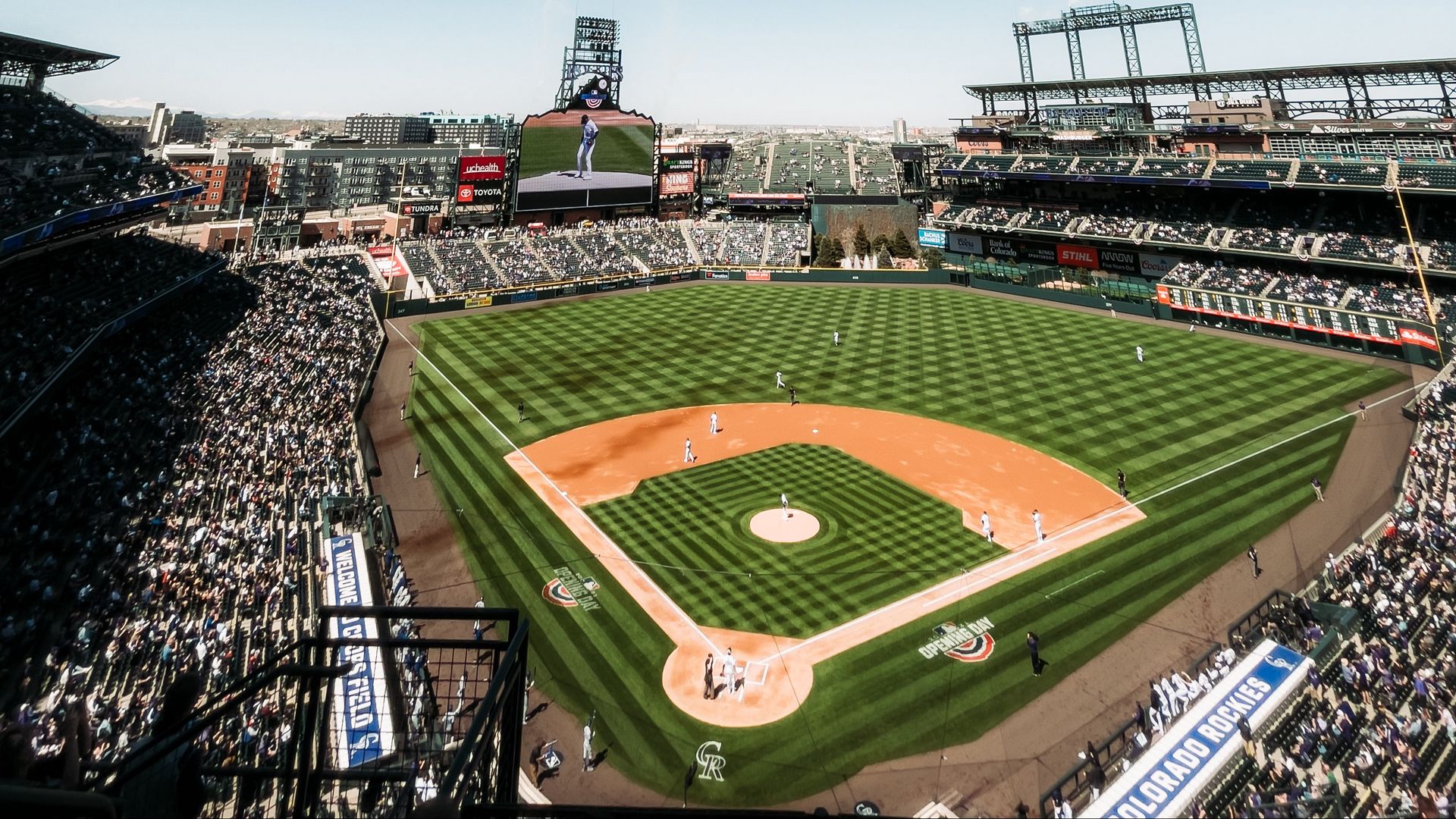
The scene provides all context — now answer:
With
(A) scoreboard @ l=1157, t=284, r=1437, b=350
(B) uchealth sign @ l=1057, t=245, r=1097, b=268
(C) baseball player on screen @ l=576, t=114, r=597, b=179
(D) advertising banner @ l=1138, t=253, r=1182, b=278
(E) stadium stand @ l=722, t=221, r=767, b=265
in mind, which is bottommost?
(A) scoreboard @ l=1157, t=284, r=1437, b=350

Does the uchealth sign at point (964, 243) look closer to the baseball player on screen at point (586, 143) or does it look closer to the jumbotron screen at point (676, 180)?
the jumbotron screen at point (676, 180)

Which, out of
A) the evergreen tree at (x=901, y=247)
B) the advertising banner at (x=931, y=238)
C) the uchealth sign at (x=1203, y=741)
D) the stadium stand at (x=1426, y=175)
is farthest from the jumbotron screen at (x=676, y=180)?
the uchealth sign at (x=1203, y=741)

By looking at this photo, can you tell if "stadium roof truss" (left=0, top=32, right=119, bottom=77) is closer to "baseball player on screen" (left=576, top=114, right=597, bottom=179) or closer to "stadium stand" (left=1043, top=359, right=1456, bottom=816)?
"baseball player on screen" (left=576, top=114, right=597, bottom=179)

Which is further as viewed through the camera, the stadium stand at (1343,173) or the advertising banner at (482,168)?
the advertising banner at (482,168)

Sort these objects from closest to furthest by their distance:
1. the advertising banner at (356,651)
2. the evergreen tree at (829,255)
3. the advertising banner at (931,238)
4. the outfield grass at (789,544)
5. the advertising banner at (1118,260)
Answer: the advertising banner at (356,651) < the outfield grass at (789,544) < the advertising banner at (1118,260) < the advertising banner at (931,238) < the evergreen tree at (829,255)

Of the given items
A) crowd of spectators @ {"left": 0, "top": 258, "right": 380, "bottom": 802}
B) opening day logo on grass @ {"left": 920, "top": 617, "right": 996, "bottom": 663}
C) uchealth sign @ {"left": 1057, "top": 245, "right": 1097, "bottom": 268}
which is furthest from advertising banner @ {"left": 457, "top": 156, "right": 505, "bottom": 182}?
opening day logo on grass @ {"left": 920, "top": 617, "right": 996, "bottom": 663}

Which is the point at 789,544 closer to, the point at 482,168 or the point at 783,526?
the point at 783,526

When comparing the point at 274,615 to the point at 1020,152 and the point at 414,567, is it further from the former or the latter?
the point at 1020,152
